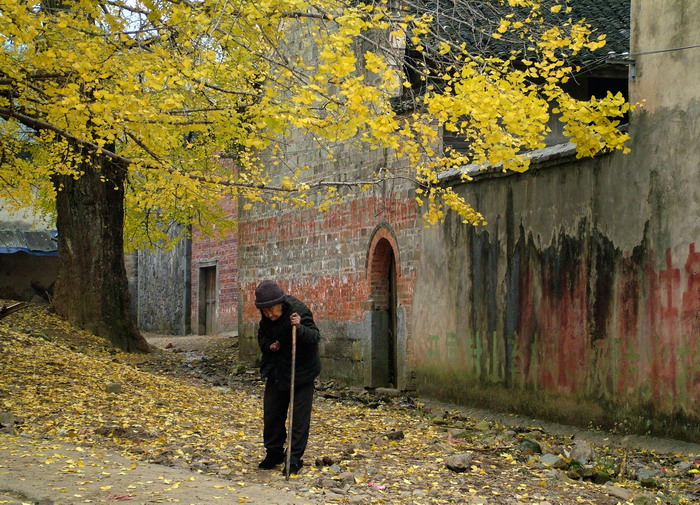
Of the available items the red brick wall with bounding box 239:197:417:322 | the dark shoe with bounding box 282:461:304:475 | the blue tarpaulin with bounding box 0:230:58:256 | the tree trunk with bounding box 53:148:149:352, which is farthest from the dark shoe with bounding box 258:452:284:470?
the blue tarpaulin with bounding box 0:230:58:256

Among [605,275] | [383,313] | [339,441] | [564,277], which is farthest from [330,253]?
[339,441]

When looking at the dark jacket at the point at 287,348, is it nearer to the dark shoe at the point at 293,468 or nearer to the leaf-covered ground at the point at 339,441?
the dark shoe at the point at 293,468

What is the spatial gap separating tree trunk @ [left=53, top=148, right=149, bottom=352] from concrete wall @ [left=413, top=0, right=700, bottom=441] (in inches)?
291

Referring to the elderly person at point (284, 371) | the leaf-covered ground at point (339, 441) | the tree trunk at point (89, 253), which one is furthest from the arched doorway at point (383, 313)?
the elderly person at point (284, 371)

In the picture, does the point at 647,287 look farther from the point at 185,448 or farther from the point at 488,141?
the point at 185,448

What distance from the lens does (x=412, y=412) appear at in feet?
Answer: 44.2

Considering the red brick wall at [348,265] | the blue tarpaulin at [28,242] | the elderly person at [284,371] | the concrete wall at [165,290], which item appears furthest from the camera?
the concrete wall at [165,290]

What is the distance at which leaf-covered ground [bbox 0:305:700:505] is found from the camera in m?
8.13

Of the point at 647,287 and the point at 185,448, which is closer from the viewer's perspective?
the point at 185,448

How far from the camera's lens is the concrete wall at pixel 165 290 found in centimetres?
3141

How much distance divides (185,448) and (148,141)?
3.11 meters

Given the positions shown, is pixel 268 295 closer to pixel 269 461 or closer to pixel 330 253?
pixel 269 461

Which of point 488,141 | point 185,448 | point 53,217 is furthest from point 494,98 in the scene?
point 53,217

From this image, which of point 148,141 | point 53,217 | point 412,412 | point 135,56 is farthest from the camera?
point 53,217
